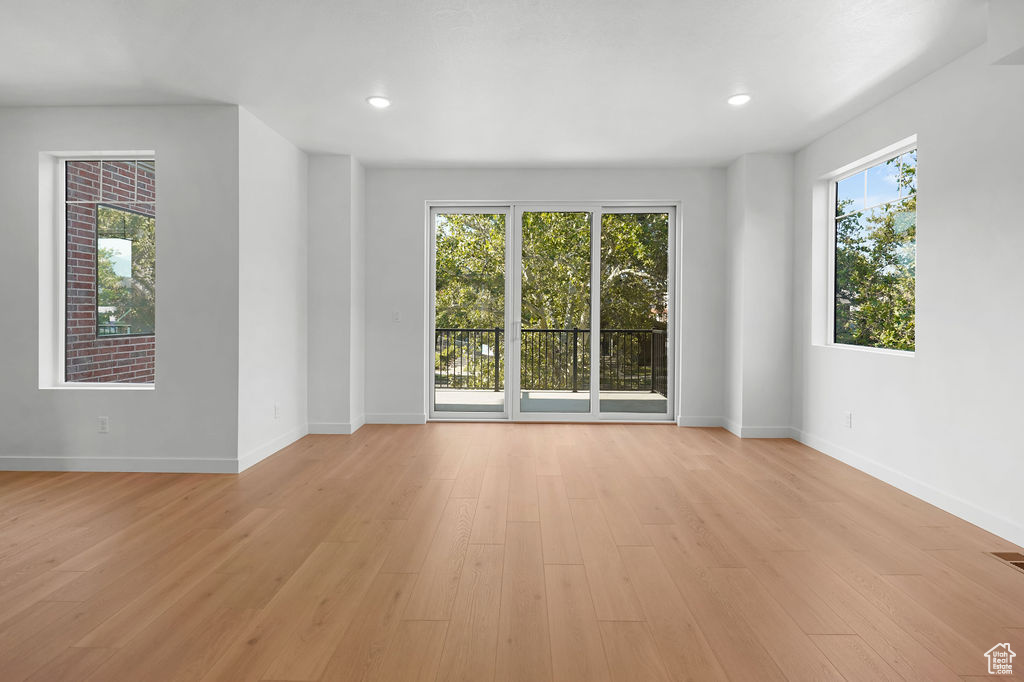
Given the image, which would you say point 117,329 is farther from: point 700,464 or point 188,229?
point 700,464

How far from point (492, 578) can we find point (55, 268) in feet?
13.2

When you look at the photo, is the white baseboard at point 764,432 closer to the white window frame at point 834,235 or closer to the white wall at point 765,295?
the white wall at point 765,295

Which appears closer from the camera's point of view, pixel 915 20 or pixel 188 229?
pixel 915 20

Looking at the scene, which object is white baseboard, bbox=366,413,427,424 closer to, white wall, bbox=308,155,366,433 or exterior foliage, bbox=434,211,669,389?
white wall, bbox=308,155,366,433

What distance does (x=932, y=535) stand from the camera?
9.72ft

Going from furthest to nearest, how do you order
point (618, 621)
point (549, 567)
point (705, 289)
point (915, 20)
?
point (705, 289) < point (915, 20) < point (549, 567) < point (618, 621)

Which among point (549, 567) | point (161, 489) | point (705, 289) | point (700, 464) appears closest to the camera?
point (549, 567)

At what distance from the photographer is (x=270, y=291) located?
466 cm

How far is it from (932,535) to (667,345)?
3284mm

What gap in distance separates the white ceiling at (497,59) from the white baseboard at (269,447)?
2.54m

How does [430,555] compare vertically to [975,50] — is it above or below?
below

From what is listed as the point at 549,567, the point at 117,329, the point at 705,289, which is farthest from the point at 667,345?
the point at 117,329

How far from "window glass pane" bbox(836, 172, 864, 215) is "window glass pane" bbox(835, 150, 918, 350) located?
0.22 feet

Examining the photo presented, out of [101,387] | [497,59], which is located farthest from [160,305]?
[497,59]
